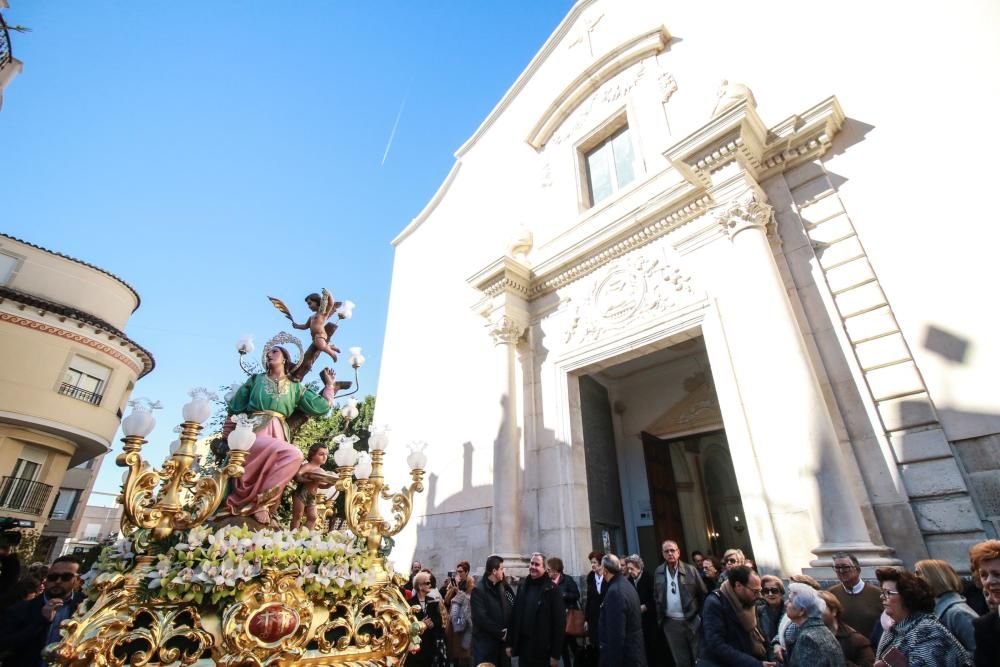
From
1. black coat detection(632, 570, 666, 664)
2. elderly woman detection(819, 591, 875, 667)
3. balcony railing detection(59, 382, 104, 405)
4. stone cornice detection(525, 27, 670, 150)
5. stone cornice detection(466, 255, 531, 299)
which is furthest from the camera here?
balcony railing detection(59, 382, 104, 405)

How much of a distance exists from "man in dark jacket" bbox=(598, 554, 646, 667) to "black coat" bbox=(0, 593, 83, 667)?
4.14 meters

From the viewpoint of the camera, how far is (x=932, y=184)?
194 inches

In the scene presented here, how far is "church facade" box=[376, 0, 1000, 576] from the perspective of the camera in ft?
14.3

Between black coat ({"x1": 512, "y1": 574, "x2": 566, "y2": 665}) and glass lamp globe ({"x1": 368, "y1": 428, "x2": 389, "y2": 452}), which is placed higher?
glass lamp globe ({"x1": 368, "y1": 428, "x2": 389, "y2": 452})

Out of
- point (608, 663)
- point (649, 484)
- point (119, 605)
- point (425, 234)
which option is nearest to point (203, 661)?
point (119, 605)

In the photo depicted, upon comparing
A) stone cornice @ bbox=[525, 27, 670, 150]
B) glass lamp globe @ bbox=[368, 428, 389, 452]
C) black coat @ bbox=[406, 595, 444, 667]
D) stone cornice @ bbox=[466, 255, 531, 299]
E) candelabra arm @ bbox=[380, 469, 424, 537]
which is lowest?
black coat @ bbox=[406, 595, 444, 667]

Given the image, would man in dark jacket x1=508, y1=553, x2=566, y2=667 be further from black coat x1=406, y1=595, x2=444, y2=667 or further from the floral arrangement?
the floral arrangement

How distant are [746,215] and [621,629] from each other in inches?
185

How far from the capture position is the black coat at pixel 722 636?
289 cm

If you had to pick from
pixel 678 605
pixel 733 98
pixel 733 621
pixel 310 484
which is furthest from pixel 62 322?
pixel 733 621

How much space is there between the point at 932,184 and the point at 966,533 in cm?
355

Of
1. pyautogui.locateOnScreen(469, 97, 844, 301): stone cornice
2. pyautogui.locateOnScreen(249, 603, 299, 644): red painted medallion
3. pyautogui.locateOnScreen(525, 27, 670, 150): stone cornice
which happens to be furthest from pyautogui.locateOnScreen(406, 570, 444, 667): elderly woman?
pyautogui.locateOnScreen(525, 27, 670, 150): stone cornice

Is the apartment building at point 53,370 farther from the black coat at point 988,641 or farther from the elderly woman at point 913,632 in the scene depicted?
the black coat at point 988,641

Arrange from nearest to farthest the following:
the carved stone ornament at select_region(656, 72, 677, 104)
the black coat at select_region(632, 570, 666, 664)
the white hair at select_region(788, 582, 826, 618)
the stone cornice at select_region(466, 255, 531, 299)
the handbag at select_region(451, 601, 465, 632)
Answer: the white hair at select_region(788, 582, 826, 618), the black coat at select_region(632, 570, 666, 664), the handbag at select_region(451, 601, 465, 632), the stone cornice at select_region(466, 255, 531, 299), the carved stone ornament at select_region(656, 72, 677, 104)
